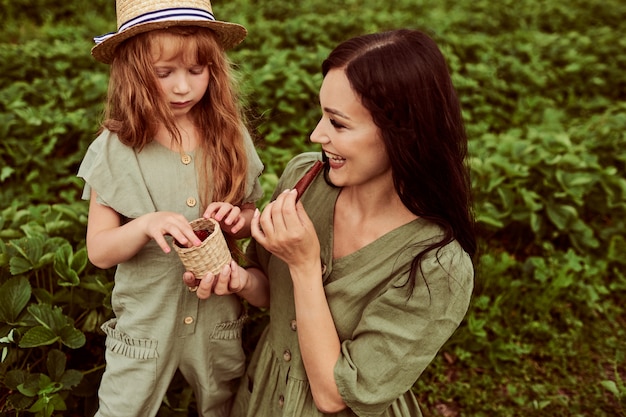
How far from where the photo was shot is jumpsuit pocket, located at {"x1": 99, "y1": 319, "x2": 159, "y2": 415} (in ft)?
6.23

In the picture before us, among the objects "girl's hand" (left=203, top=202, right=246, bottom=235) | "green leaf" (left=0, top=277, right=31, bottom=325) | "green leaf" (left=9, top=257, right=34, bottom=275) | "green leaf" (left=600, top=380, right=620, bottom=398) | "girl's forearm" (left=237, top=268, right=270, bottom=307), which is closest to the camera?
"girl's hand" (left=203, top=202, right=246, bottom=235)

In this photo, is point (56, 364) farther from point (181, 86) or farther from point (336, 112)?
point (336, 112)

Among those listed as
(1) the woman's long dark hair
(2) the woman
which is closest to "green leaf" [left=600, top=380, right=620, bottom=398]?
(2) the woman

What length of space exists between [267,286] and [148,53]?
924 millimetres

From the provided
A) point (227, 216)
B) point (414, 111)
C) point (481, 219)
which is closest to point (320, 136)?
point (414, 111)

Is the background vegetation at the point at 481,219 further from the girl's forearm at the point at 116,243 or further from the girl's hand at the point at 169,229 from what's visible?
the girl's hand at the point at 169,229

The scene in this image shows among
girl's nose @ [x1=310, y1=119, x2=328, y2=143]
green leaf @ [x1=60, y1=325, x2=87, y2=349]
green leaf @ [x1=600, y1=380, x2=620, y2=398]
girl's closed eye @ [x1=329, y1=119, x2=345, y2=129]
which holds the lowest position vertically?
green leaf @ [x1=600, y1=380, x2=620, y2=398]

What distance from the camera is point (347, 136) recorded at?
5.24 ft

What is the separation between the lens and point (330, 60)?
1627 mm

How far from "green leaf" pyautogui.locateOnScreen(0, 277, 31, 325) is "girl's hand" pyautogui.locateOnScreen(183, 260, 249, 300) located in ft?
3.12

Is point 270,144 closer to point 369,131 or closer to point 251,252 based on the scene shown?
point 251,252

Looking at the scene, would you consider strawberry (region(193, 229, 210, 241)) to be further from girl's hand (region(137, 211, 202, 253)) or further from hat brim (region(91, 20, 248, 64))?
hat brim (region(91, 20, 248, 64))

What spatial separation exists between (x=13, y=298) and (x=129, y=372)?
2.33 ft

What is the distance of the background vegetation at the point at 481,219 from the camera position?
7.94ft
